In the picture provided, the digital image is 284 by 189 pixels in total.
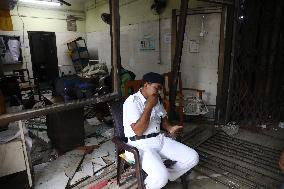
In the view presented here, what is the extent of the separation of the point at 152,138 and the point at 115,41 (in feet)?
4.09

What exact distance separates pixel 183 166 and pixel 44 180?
6.11ft

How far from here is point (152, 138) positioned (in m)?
2.45

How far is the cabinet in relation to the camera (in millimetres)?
9547

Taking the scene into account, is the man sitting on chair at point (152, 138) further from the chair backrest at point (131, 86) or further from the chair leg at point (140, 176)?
the chair backrest at point (131, 86)

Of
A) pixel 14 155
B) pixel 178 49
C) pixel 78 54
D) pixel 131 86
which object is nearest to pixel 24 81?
pixel 78 54

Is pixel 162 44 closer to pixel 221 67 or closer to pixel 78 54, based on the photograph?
pixel 221 67

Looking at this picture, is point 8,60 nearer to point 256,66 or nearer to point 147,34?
point 147,34

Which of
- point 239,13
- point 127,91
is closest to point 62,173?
point 127,91

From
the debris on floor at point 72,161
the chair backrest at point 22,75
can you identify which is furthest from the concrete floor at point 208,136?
the chair backrest at point 22,75

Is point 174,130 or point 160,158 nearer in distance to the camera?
point 160,158

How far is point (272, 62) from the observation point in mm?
4477

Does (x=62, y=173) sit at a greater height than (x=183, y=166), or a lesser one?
lesser

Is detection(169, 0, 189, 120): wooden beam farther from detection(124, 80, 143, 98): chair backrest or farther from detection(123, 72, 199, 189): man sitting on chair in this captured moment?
detection(123, 72, 199, 189): man sitting on chair

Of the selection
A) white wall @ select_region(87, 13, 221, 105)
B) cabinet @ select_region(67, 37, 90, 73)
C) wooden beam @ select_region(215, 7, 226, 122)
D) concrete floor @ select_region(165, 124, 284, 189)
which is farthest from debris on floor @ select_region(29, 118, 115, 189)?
cabinet @ select_region(67, 37, 90, 73)
